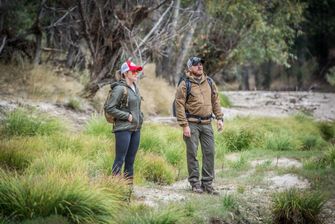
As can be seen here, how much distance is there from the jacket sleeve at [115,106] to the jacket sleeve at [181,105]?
0.99 metres

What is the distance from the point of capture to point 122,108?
7.82 metres

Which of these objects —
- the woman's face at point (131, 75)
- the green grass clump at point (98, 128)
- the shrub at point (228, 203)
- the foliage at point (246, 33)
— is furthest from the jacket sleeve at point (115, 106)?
the foliage at point (246, 33)

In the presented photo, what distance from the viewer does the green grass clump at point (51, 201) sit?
6238 millimetres

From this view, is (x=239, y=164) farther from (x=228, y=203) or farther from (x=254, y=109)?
(x=254, y=109)

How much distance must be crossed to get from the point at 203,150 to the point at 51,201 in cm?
312

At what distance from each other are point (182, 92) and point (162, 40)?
26.4ft

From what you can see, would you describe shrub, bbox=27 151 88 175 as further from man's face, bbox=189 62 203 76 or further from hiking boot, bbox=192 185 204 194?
man's face, bbox=189 62 203 76

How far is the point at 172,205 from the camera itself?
23.9ft

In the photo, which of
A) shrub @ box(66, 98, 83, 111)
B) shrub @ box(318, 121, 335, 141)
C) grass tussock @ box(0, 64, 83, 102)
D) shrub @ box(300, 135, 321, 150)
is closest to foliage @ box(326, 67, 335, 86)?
shrub @ box(318, 121, 335, 141)

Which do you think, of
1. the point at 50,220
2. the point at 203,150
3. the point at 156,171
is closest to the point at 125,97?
the point at 203,150

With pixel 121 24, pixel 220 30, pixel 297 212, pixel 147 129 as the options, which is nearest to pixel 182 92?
pixel 297 212

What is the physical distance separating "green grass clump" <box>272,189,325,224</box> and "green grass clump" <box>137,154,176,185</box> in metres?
2.65

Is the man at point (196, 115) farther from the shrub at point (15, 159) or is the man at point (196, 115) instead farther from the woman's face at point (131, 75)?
the shrub at point (15, 159)

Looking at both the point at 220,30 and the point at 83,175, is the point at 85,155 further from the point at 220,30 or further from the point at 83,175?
the point at 220,30
